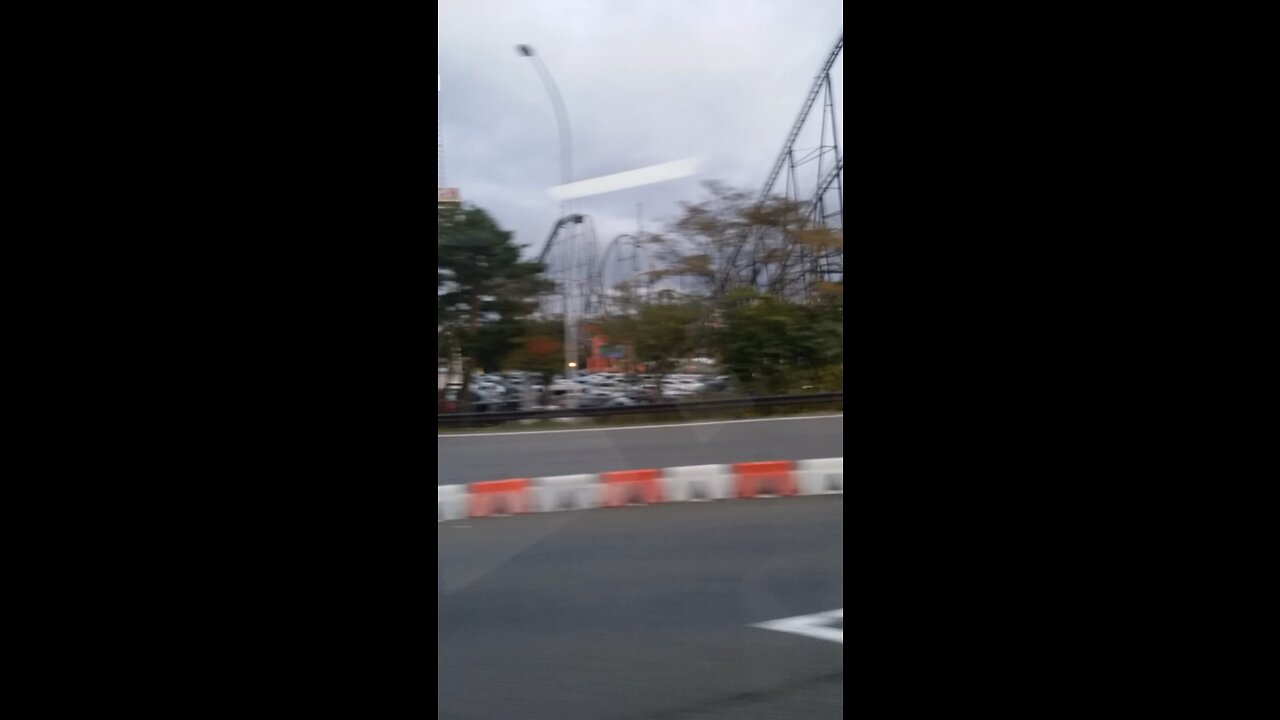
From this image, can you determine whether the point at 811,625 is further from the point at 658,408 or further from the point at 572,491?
the point at 572,491

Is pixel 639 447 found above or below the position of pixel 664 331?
below

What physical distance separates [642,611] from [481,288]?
143 cm

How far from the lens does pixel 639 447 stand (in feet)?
17.2

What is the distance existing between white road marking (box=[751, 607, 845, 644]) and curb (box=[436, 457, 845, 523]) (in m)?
1.44

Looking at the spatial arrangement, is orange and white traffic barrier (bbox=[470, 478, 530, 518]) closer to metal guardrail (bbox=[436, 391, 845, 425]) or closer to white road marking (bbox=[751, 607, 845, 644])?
metal guardrail (bbox=[436, 391, 845, 425])

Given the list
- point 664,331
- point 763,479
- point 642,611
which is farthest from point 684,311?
point 763,479

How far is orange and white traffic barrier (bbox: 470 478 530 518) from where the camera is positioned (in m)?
5.34

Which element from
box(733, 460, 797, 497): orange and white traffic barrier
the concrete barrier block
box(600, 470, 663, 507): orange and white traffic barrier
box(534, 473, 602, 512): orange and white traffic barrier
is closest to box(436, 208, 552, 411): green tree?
the concrete barrier block
